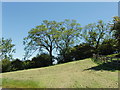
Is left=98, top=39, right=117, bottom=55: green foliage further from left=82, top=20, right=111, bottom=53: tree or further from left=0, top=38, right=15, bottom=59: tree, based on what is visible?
left=0, top=38, right=15, bottom=59: tree

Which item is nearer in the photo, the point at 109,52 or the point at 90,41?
the point at 109,52

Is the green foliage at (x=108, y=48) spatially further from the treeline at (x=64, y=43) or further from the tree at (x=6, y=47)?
the tree at (x=6, y=47)

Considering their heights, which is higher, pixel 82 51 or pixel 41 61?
pixel 82 51

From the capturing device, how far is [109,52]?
33625 mm

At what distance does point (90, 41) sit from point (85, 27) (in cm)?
468

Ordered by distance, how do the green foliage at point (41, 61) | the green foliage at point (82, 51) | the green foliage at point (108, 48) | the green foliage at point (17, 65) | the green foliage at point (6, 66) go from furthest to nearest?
the green foliage at point (82, 51) → the green foliage at point (108, 48) → the green foliage at point (41, 61) → the green foliage at point (17, 65) → the green foliage at point (6, 66)

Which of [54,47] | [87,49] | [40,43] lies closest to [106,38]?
[87,49]

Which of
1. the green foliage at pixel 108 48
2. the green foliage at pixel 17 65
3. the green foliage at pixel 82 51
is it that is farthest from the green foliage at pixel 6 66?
the green foliage at pixel 108 48

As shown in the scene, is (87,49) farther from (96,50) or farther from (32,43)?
(32,43)

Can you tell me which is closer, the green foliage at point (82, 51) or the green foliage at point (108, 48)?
the green foliage at point (108, 48)

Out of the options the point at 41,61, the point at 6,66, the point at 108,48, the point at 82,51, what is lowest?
the point at 6,66

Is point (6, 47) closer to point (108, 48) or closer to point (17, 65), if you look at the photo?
point (17, 65)

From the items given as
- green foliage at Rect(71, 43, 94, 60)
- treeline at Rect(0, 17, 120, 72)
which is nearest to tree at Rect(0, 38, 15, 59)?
treeline at Rect(0, 17, 120, 72)

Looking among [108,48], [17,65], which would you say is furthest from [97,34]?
[17,65]
